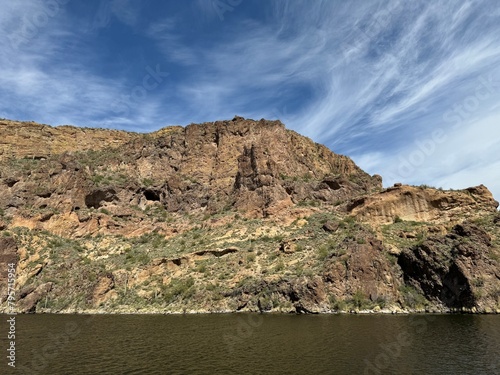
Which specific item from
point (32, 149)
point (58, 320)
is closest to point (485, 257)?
point (58, 320)

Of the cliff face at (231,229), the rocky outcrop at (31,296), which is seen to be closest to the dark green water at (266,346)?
the cliff face at (231,229)

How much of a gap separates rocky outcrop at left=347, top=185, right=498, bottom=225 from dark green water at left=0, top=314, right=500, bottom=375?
25.4 m

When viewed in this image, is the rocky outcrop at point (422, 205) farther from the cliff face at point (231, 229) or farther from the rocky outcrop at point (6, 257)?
the rocky outcrop at point (6, 257)

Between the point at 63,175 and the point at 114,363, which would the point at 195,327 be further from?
the point at 63,175

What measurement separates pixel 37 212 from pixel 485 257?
2697 inches

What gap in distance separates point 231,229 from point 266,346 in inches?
1409

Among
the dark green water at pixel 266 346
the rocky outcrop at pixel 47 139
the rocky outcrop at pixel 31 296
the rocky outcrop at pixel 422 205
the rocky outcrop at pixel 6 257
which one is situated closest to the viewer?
the dark green water at pixel 266 346

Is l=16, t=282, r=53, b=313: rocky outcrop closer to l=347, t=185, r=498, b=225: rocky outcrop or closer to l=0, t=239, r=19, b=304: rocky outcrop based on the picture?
l=0, t=239, r=19, b=304: rocky outcrop

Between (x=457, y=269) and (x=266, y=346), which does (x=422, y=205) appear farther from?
(x=266, y=346)

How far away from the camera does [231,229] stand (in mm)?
59375

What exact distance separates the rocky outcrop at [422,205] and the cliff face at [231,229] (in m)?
0.18

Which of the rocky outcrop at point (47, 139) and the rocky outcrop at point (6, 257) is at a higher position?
the rocky outcrop at point (47, 139)

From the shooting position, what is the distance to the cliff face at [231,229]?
42.1 m

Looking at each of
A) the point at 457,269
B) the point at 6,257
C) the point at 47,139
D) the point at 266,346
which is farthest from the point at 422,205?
the point at 47,139
